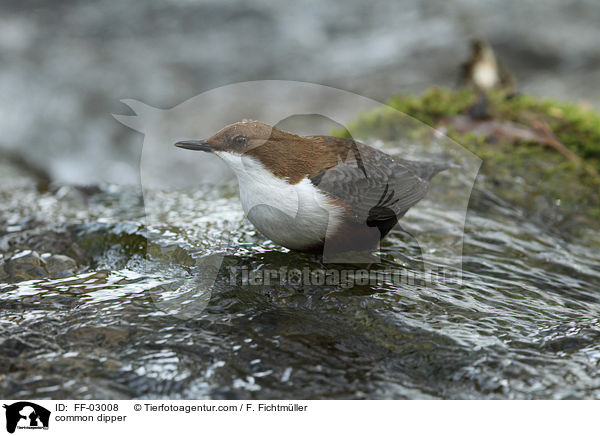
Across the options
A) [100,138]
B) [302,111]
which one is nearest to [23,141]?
[100,138]

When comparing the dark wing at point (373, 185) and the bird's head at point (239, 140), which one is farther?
the dark wing at point (373, 185)

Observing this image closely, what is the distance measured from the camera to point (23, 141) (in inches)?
282

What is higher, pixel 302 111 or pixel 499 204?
pixel 302 111

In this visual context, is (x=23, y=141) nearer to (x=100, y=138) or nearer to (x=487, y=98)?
(x=100, y=138)

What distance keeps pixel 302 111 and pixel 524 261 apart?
5.80 metres

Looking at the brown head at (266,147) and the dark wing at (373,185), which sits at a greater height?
the brown head at (266,147)

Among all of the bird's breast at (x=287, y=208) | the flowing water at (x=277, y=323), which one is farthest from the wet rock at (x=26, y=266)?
the bird's breast at (x=287, y=208)

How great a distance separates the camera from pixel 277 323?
2.57m

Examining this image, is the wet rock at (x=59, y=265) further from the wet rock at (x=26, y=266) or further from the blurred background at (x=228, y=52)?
the blurred background at (x=228, y=52)

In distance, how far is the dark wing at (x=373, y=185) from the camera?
3.09 meters

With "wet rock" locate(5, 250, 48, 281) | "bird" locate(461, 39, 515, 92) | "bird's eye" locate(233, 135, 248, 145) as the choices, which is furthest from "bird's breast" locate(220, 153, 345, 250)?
"bird" locate(461, 39, 515, 92)
